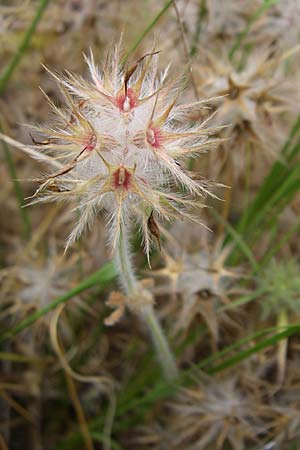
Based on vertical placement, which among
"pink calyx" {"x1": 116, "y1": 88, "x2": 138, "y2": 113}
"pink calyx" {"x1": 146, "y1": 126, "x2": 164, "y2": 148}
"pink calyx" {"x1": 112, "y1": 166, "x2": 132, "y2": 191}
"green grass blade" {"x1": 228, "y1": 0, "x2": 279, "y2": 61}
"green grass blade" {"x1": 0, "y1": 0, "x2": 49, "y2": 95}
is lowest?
"pink calyx" {"x1": 112, "y1": 166, "x2": 132, "y2": 191}

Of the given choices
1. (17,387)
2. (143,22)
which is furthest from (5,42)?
(17,387)

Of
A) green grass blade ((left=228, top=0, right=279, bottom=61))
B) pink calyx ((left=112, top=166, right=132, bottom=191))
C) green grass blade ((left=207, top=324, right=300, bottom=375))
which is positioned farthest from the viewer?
green grass blade ((left=228, top=0, right=279, bottom=61))

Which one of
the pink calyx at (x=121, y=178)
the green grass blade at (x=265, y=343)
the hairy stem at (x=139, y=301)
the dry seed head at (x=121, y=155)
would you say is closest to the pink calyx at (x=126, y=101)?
the dry seed head at (x=121, y=155)

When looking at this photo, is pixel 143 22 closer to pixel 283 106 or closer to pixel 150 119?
pixel 283 106

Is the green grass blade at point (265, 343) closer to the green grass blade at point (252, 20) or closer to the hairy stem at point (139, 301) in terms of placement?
the hairy stem at point (139, 301)

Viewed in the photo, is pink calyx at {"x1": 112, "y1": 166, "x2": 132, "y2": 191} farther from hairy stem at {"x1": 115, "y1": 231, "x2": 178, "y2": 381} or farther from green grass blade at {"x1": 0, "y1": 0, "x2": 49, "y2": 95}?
green grass blade at {"x1": 0, "y1": 0, "x2": 49, "y2": 95}

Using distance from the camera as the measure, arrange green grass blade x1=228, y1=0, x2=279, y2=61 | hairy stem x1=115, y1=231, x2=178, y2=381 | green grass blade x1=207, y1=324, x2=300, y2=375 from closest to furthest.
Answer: hairy stem x1=115, y1=231, x2=178, y2=381 → green grass blade x1=207, y1=324, x2=300, y2=375 → green grass blade x1=228, y1=0, x2=279, y2=61

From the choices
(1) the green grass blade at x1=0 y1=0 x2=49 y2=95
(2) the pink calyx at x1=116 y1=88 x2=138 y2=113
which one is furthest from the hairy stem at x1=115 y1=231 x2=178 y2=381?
(1) the green grass blade at x1=0 y1=0 x2=49 y2=95
